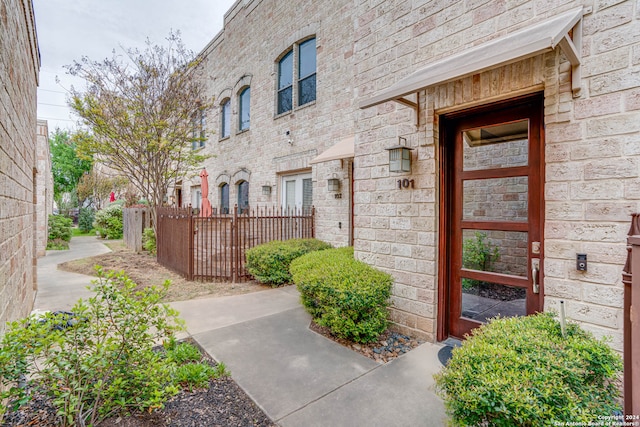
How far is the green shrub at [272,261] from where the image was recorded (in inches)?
231

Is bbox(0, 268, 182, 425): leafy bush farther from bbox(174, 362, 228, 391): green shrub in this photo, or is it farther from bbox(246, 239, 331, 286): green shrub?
bbox(246, 239, 331, 286): green shrub

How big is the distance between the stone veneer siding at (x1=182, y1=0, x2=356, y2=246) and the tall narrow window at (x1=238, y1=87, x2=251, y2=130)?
7.4 inches

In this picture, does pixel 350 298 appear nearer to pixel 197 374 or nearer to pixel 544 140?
pixel 197 374

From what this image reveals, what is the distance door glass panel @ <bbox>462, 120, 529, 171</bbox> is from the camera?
2.99 meters

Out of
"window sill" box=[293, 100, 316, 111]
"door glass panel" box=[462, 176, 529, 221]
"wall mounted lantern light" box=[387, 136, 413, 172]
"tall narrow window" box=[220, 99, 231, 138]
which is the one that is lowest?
"door glass panel" box=[462, 176, 529, 221]

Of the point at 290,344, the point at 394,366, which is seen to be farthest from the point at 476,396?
the point at 290,344

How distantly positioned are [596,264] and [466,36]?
241cm

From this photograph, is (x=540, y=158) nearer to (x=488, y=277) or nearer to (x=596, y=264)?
(x=596, y=264)

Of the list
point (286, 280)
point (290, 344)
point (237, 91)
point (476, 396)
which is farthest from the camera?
point (237, 91)

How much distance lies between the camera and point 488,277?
321cm

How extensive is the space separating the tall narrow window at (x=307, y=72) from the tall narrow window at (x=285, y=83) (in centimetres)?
44

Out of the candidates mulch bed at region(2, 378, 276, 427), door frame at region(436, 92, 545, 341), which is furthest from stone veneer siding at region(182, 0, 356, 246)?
mulch bed at region(2, 378, 276, 427)

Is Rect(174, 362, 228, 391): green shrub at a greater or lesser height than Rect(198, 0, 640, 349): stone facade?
lesser

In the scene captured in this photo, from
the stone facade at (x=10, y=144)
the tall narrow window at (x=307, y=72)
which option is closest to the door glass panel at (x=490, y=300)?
the stone facade at (x=10, y=144)
